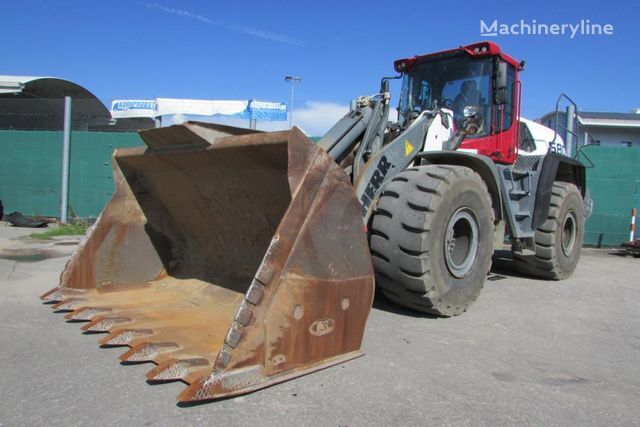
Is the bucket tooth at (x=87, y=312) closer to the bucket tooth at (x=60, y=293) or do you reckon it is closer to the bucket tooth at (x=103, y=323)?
the bucket tooth at (x=103, y=323)

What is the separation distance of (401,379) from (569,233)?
18.8 ft

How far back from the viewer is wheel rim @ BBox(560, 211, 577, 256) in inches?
304

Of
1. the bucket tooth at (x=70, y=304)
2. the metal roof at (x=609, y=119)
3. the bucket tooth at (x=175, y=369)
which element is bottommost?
the bucket tooth at (x=70, y=304)

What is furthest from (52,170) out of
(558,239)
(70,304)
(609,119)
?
(609,119)

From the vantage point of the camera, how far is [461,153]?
520 centimetres

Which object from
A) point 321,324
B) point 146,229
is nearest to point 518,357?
point 321,324

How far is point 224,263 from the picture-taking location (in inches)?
191

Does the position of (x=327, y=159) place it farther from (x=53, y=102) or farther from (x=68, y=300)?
(x=53, y=102)

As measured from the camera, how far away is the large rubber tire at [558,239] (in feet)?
23.3

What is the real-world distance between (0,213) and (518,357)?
13.2 metres

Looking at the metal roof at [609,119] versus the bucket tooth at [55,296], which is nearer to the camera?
the bucket tooth at [55,296]

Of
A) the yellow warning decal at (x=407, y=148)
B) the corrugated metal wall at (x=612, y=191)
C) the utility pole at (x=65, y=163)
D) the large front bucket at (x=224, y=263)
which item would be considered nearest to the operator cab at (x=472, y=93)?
the yellow warning decal at (x=407, y=148)

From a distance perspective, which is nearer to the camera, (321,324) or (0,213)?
(321,324)

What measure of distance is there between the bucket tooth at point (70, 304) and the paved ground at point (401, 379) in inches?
4.9
